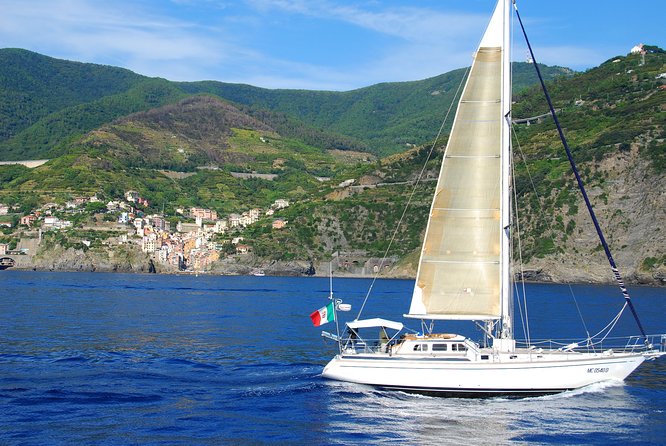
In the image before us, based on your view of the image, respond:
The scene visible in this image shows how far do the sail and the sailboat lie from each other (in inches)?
1.5

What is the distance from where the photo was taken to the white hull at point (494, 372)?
31969 mm

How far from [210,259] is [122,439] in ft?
539

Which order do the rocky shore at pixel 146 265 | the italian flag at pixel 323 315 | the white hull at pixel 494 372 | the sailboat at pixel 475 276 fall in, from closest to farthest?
the white hull at pixel 494 372
the sailboat at pixel 475 276
the italian flag at pixel 323 315
the rocky shore at pixel 146 265

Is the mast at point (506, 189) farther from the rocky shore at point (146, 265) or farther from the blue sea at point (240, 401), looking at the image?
the rocky shore at point (146, 265)

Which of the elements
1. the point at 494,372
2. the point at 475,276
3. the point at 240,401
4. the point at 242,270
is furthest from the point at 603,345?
the point at 242,270

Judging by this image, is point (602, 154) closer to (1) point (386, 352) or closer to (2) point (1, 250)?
(1) point (386, 352)

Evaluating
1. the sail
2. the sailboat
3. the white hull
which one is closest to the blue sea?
the white hull

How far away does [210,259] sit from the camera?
7520 inches

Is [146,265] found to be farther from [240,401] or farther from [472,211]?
[472,211]

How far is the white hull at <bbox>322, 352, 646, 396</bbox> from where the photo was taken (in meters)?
32.0

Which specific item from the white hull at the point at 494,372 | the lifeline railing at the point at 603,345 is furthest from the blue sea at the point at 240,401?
the lifeline railing at the point at 603,345

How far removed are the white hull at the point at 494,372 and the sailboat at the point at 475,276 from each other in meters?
0.04

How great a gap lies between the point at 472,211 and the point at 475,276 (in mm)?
2500

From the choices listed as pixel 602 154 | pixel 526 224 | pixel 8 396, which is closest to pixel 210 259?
pixel 526 224
